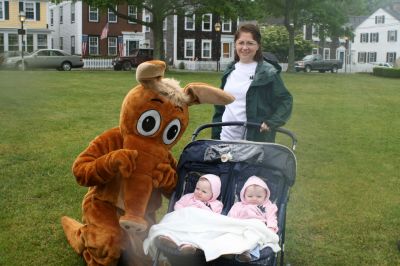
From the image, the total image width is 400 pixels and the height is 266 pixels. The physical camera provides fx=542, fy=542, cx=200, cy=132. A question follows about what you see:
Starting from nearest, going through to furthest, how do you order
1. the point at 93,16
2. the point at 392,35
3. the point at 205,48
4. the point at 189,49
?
the point at 93,16 < the point at 189,49 < the point at 205,48 < the point at 392,35

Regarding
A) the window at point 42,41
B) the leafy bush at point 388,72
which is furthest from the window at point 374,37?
the window at point 42,41

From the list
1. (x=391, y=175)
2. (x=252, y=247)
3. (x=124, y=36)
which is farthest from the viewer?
(x=124, y=36)

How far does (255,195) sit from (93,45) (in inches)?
1521

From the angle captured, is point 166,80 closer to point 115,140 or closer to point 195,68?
point 115,140

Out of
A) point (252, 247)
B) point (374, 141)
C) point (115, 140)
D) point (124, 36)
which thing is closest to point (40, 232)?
point (115, 140)

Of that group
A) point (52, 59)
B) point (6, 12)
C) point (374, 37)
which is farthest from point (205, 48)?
point (374, 37)

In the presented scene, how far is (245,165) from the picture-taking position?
3.80 metres

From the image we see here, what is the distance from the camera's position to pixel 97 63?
33.8m

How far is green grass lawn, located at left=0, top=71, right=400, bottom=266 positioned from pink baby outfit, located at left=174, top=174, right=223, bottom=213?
1.08 meters

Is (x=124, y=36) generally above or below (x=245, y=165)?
above

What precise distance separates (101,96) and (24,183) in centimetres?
870

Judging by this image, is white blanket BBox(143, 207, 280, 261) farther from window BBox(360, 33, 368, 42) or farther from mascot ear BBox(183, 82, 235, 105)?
window BBox(360, 33, 368, 42)

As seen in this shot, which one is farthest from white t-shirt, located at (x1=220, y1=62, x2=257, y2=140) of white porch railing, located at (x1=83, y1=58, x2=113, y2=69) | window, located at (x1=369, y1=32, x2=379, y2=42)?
window, located at (x1=369, y1=32, x2=379, y2=42)

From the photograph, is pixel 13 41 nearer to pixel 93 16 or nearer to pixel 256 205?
pixel 93 16
